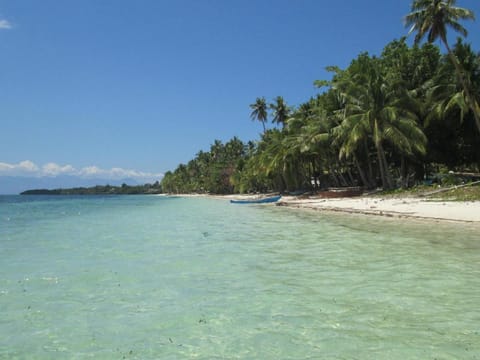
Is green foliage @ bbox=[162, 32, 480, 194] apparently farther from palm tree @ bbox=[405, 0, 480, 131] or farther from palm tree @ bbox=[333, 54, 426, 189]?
palm tree @ bbox=[405, 0, 480, 131]

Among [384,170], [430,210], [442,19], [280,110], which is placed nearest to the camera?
[430,210]

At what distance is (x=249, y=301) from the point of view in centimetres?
614

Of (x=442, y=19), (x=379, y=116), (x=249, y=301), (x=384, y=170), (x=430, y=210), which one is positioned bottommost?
(x=249, y=301)

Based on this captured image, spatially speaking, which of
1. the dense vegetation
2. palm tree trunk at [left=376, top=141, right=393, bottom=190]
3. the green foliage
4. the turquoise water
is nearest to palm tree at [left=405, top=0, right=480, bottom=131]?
the dense vegetation

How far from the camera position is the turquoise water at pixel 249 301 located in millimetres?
4375

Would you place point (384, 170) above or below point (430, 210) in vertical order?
above

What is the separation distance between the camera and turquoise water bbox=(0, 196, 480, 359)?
438 centimetres

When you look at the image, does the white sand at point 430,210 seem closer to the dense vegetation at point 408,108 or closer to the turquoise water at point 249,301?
the turquoise water at point 249,301

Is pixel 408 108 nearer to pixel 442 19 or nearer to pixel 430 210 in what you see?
pixel 442 19

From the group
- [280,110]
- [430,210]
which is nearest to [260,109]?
[280,110]

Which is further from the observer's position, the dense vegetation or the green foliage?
the green foliage

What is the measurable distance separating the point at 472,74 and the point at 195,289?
32186 millimetres

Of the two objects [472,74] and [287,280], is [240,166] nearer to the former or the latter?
[472,74]

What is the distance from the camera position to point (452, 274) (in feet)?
24.2
